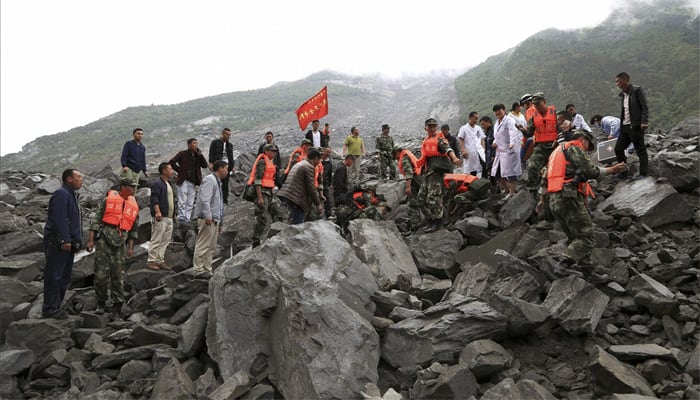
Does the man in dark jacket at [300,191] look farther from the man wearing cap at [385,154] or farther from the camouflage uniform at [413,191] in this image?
the man wearing cap at [385,154]

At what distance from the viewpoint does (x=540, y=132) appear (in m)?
8.07

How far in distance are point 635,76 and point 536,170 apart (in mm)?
37748

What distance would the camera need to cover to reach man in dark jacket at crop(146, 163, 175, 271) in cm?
876

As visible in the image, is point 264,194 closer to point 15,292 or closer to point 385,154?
point 15,292

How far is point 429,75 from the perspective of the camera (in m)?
90.1

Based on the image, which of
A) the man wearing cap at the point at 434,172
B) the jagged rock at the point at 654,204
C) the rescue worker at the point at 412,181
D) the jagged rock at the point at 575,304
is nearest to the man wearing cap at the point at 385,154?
the rescue worker at the point at 412,181

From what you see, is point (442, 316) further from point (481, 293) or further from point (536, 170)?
point (536, 170)

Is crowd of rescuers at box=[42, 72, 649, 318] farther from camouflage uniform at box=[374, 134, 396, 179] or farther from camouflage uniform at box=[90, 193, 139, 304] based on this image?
camouflage uniform at box=[374, 134, 396, 179]

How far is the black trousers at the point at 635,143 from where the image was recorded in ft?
27.2

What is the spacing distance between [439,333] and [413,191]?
5.16 m

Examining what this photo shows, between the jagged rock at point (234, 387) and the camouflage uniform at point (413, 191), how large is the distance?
18.5 feet

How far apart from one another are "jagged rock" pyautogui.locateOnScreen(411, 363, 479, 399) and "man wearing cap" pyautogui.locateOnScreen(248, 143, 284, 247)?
231 inches

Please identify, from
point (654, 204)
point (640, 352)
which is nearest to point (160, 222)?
point (640, 352)

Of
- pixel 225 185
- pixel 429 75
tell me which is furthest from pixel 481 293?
pixel 429 75
